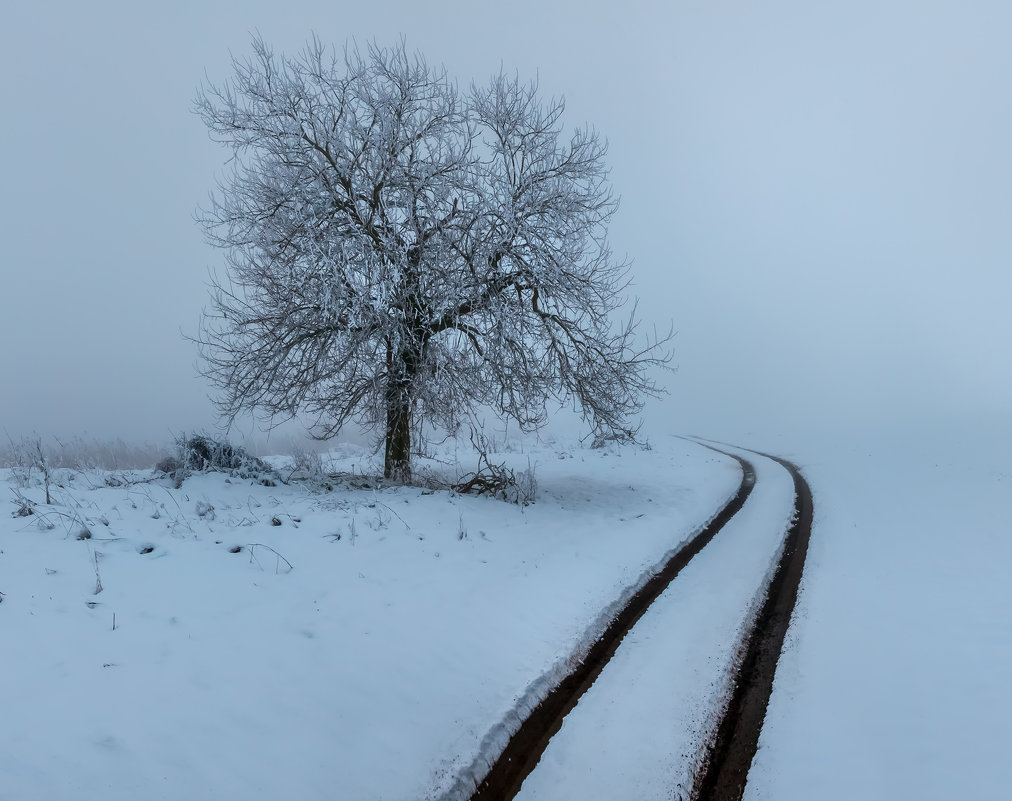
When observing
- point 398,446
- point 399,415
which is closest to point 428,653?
point 399,415

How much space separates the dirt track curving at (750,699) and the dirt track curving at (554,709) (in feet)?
3.66

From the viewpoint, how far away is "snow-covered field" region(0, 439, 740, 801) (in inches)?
130

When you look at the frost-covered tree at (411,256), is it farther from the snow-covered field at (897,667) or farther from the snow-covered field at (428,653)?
the snow-covered field at (897,667)

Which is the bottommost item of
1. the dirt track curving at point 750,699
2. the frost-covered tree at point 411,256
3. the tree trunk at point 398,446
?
the dirt track curving at point 750,699

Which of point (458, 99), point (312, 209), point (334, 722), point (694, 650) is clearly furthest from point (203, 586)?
point (458, 99)

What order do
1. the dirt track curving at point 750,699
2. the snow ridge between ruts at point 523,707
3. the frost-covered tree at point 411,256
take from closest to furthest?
1. the dirt track curving at point 750,699
2. the snow ridge between ruts at point 523,707
3. the frost-covered tree at point 411,256

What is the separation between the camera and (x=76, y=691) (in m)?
3.50

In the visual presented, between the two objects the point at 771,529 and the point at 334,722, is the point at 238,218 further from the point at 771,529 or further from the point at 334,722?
the point at 771,529

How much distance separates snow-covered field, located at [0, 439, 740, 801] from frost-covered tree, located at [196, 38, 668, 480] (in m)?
3.11

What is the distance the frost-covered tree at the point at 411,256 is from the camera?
10250mm

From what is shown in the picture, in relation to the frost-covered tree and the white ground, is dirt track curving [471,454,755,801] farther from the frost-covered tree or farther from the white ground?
the frost-covered tree

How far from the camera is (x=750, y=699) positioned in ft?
14.0

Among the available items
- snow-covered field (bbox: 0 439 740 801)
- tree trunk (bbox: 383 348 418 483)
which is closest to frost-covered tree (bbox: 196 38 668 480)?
tree trunk (bbox: 383 348 418 483)

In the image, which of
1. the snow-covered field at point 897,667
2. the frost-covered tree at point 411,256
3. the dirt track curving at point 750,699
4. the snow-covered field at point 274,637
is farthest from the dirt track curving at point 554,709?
the frost-covered tree at point 411,256
